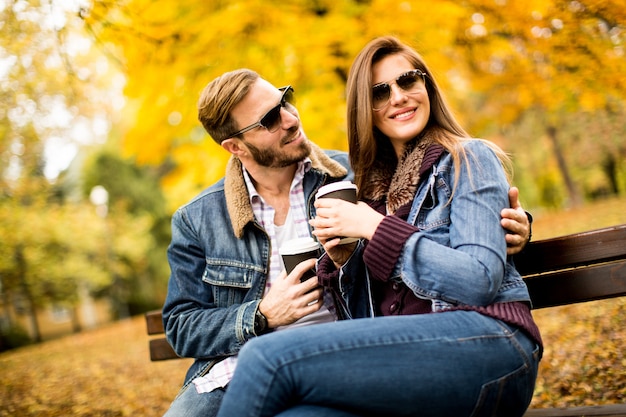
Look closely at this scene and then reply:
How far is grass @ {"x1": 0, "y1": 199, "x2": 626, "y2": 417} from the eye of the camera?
3.69 m

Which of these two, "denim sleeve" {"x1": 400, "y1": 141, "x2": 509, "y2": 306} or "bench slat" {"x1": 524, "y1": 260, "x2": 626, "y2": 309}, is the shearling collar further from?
"bench slat" {"x1": 524, "y1": 260, "x2": 626, "y2": 309}

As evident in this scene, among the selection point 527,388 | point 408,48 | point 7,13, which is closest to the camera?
point 527,388

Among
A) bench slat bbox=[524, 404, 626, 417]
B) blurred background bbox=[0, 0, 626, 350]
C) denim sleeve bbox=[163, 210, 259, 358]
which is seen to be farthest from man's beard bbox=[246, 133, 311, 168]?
bench slat bbox=[524, 404, 626, 417]

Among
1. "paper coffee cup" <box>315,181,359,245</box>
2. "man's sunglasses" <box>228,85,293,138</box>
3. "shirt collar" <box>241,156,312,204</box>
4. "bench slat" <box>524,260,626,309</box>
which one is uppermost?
"man's sunglasses" <box>228,85,293,138</box>

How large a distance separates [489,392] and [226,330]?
4.50 ft

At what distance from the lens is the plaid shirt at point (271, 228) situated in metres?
2.73

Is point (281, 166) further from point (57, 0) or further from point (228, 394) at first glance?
point (57, 0)

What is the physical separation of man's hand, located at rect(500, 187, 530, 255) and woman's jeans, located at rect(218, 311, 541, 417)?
0.49 m

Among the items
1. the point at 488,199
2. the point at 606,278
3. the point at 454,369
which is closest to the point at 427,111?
the point at 488,199

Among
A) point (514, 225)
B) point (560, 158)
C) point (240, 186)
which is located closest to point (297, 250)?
point (240, 186)

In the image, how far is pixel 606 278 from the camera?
95.3 inches

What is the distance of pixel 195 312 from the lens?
2.79 m

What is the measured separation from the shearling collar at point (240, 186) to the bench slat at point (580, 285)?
Result: 4.10ft

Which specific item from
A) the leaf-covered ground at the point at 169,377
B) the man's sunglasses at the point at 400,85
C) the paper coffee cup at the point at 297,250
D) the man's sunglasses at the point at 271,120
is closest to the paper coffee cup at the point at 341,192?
the paper coffee cup at the point at 297,250
